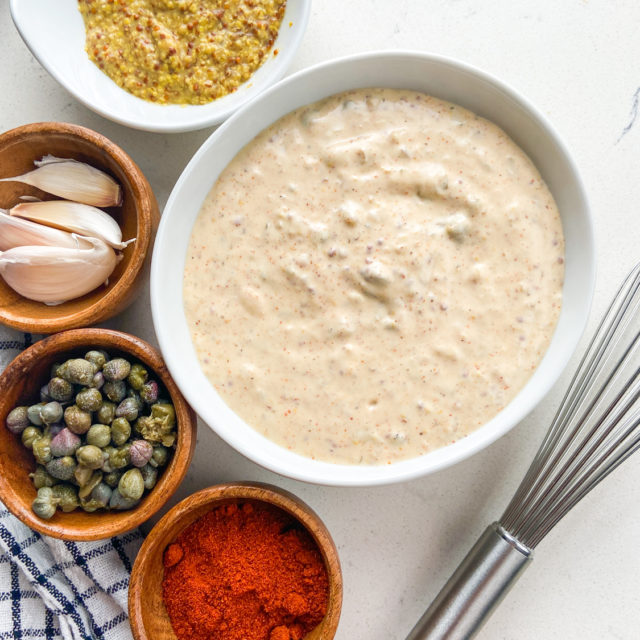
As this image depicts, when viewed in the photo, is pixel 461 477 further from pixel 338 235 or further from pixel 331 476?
pixel 338 235

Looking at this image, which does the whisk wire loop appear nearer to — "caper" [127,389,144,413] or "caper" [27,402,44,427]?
"caper" [127,389,144,413]

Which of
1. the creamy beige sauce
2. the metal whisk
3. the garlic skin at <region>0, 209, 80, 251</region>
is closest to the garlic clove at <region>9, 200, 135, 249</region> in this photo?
the garlic skin at <region>0, 209, 80, 251</region>

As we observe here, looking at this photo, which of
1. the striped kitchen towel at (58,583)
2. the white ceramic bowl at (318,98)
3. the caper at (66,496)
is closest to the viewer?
the white ceramic bowl at (318,98)

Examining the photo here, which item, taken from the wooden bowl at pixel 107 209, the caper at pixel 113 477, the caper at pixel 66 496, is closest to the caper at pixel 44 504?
the caper at pixel 66 496

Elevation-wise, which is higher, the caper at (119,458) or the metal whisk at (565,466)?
the metal whisk at (565,466)

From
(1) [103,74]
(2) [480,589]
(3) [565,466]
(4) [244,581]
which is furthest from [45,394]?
(3) [565,466]

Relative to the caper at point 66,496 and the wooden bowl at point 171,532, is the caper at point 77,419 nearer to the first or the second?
the caper at point 66,496
